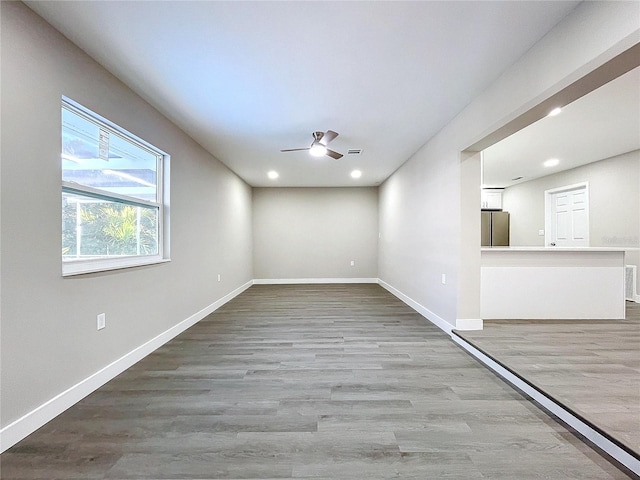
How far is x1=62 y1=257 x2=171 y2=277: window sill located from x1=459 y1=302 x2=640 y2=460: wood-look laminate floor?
333 centimetres

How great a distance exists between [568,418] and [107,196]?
368 centimetres

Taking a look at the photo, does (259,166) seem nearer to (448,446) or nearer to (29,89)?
(29,89)

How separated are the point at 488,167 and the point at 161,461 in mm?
6222

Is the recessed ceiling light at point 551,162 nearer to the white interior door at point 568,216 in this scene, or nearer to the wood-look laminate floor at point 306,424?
the white interior door at point 568,216

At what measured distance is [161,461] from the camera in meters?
1.51

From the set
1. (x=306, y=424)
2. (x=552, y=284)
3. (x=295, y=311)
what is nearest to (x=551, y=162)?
(x=552, y=284)

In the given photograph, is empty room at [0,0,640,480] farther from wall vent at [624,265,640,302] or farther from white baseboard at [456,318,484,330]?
wall vent at [624,265,640,302]

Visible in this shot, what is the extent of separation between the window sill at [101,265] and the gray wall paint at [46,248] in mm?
45

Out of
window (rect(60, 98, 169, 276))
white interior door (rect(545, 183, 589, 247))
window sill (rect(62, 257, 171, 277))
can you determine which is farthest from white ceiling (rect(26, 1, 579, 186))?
white interior door (rect(545, 183, 589, 247))

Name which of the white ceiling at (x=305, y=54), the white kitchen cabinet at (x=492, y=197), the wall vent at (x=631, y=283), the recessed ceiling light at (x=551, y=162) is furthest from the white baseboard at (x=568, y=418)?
the white kitchen cabinet at (x=492, y=197)

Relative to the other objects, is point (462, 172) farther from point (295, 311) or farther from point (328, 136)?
point (295, 311)

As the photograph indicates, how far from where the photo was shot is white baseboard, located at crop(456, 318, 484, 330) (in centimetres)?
326

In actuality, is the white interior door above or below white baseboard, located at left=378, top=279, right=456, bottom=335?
above

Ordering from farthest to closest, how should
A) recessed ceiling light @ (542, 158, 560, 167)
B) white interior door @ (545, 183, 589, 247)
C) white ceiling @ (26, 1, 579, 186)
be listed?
white interior door @ (545, 183, 589, 247) → recessed ceiling light @ (542, 158, 560, 167) → white ceiling @ (26, 1, 579, 186)
